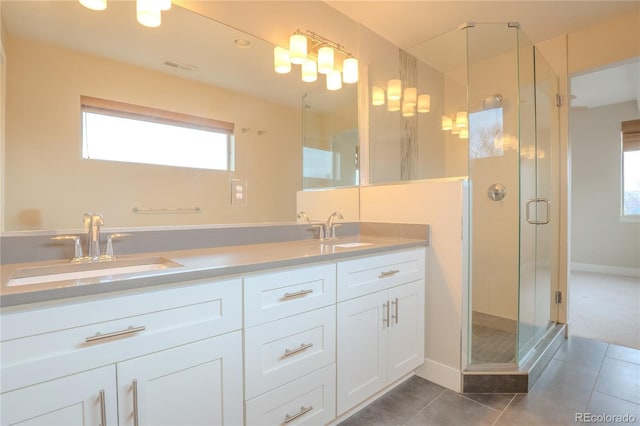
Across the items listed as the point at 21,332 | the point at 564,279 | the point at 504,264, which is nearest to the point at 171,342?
the point at 21,332

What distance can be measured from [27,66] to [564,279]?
12.0 feet

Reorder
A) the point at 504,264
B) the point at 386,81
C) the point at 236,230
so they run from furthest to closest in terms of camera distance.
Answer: the point at 386,81, the point at 504,264, the point at 236,230

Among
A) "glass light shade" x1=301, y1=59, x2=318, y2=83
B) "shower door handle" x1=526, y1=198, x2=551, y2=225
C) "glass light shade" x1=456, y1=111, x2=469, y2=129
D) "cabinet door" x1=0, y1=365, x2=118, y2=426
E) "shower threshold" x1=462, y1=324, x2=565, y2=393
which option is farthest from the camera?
"glass light shade" x1=456, y1=111, x2=469, y2=129

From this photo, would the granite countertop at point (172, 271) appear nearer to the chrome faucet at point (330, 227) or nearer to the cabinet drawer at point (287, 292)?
the cabinet drawer at point (287, 292)

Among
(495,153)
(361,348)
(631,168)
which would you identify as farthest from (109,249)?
(631,168)

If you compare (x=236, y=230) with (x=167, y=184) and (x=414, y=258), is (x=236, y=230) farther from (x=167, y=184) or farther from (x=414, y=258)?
(x=414, y=258)

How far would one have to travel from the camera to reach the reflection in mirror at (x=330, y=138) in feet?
6.92

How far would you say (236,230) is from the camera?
1.66 meters

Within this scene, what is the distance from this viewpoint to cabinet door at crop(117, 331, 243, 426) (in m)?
0.87

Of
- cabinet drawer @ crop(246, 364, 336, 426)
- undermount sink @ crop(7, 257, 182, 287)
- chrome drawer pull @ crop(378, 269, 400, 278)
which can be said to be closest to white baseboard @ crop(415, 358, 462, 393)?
chrome drawer pull @ crop(378, 269, 400, 278)

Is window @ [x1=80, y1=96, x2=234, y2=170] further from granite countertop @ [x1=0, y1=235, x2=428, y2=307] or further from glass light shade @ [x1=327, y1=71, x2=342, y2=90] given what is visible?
glass light shade @ [x1=327, y1=71, x2=342, y2=90]

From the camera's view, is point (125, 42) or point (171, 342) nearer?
point (171, 342)

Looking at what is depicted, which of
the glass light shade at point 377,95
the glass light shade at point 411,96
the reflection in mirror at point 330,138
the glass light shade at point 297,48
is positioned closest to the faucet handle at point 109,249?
the reflection in mirror at point 330,138

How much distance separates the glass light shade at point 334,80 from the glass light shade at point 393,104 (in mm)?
572
